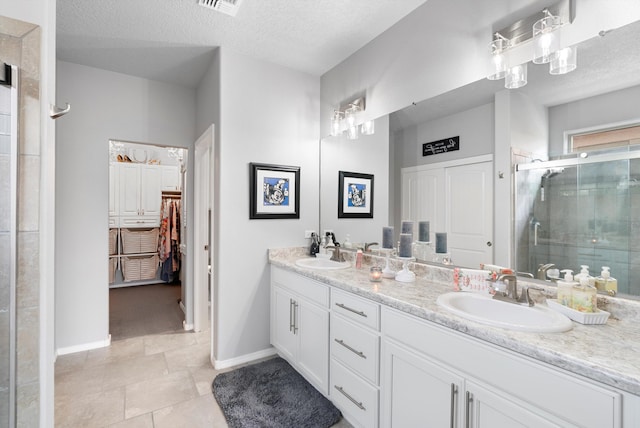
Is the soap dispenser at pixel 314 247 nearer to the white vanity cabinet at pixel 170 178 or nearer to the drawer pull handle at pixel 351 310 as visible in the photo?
the drawer pull handle at pixel 351 310

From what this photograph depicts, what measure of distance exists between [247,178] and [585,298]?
238 centimetres

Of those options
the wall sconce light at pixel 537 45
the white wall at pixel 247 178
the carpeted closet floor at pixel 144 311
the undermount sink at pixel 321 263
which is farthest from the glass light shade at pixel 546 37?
the carpeted closet floor at pixel 144 311

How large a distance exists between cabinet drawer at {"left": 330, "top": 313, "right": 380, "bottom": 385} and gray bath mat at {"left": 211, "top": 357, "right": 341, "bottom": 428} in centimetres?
40

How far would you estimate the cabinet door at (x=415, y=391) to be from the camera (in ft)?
4.14

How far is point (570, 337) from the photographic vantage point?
3.51 feet

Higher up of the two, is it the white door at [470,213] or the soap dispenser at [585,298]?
the white door at [470,213]

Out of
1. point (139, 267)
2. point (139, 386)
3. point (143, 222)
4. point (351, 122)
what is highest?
point (351, 122)

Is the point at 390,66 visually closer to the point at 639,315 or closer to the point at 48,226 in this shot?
the point at 639,315

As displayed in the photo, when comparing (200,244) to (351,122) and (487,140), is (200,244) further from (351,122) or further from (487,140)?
(487,140)

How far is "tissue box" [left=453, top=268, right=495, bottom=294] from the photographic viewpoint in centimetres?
163

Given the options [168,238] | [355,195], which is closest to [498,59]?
[355,195]

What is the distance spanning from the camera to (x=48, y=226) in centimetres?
134

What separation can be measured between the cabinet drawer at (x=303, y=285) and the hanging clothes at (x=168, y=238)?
11.6ft

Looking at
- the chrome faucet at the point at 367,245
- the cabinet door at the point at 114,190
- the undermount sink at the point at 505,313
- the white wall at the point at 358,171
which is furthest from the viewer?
the cabinet door at the point at 114,190
